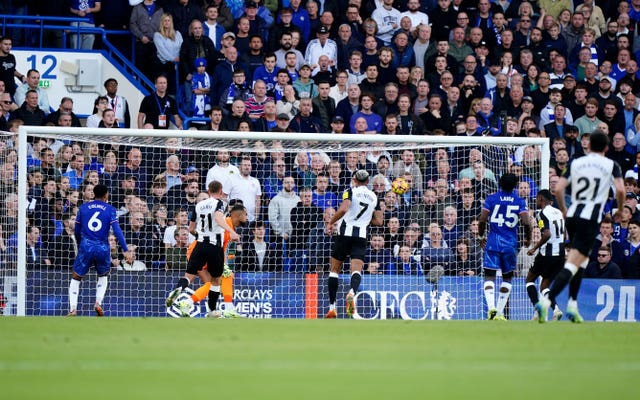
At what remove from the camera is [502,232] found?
1719 cm

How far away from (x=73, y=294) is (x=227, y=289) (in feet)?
7.76

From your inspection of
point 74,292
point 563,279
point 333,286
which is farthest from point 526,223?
point 74,292

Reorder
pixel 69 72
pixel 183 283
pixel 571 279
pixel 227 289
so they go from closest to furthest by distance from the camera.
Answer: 1. pixel 571 279
2. pixel 183 283
3. pixel 227 289
4. pixel 69 72

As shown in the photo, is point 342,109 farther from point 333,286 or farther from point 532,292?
point 532,292

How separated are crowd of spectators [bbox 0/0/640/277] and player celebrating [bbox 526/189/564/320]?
6.06 feet

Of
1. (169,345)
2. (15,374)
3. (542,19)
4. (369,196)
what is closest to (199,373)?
(15,374)

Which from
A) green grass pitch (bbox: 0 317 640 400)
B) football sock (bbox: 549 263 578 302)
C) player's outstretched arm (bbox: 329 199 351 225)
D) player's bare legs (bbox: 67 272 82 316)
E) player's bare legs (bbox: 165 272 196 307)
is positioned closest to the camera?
green grass pitch (bbox: 0 317 640 400)

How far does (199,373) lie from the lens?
7676 mm

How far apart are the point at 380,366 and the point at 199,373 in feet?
4.47

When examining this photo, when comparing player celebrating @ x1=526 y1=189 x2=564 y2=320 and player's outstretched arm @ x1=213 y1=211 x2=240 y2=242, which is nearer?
player's outstretched arm @ x1=213 y1=211 x2=240 y2=242

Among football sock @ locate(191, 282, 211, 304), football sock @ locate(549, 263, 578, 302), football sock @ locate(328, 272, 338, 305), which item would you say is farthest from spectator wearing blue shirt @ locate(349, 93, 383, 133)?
football sock @ locate(549, 263, 578, 302)

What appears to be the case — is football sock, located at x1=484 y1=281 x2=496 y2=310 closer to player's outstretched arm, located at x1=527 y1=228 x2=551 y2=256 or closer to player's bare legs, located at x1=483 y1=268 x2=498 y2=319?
player's bare legs, located at x1=483 y1=268 x2=498 y2=319

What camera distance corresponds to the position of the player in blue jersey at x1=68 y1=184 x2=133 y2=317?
17375mm

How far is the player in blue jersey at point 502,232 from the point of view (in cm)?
1700
